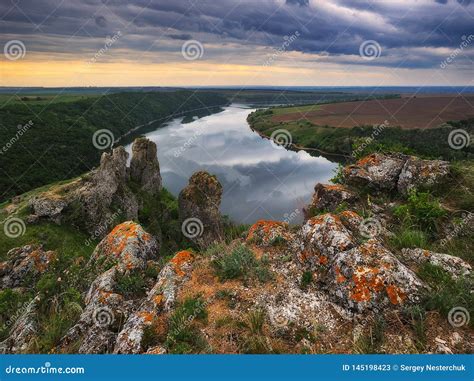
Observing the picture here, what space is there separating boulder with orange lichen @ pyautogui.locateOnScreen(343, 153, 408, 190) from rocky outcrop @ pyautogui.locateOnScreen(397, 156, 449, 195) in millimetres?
317

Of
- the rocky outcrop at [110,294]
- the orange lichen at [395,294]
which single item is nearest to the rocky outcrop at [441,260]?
the orange lichen at [395,294]

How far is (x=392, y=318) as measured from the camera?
6.31 meters

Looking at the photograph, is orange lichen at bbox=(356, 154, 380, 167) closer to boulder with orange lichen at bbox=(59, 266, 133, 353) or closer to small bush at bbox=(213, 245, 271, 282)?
small bush at bbox=(213, 245, 271, 282)

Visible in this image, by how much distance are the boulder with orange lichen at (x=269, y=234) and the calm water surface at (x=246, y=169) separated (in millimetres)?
30659

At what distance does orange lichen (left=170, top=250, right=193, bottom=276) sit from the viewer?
8683 mm

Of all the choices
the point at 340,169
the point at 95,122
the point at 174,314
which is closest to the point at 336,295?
the point at 174,314

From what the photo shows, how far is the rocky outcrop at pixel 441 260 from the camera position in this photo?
278 inches

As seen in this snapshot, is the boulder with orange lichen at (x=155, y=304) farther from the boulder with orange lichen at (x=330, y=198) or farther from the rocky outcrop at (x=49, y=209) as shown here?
the rocky outcrop at (x=49, y=209)

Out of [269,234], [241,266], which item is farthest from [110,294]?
[269,234]

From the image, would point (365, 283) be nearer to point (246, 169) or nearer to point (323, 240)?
point (323, 240)

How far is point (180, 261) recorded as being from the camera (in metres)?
9.14

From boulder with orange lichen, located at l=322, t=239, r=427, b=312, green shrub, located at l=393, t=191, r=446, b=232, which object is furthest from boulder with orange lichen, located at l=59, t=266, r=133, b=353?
green shrub, located at l=393, t=191, r=446, b=232

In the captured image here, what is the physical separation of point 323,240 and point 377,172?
531cm

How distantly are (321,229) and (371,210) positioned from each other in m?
3.05
